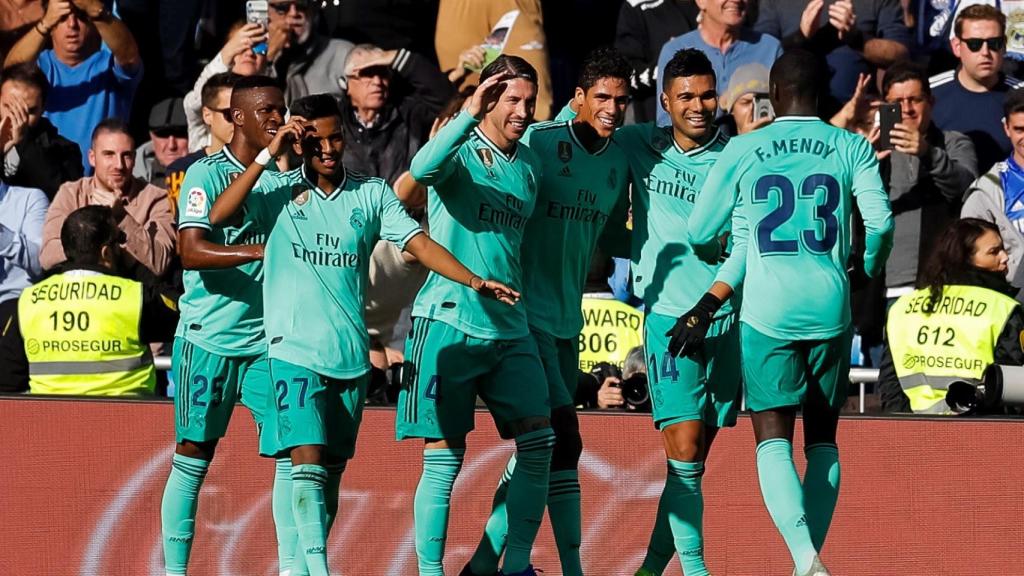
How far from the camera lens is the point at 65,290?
34.0 ft

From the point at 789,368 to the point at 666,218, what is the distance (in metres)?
1.09

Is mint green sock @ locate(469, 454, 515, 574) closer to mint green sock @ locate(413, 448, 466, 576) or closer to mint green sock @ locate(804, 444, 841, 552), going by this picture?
mint green sock @ locate(413, 448, 466, 576)

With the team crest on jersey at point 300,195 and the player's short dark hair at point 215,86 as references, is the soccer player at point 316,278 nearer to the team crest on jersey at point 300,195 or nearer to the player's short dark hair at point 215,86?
the team crest on jersey at point 300,195

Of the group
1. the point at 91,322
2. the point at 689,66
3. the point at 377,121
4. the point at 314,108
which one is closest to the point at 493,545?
the point at 314,108

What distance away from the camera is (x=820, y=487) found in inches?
317

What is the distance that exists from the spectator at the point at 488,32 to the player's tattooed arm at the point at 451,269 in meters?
4.32

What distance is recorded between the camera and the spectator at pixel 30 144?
12.6m

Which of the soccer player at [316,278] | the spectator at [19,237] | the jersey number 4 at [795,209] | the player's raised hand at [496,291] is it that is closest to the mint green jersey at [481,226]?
the soccer player at [316,278]

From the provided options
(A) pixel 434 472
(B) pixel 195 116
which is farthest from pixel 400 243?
(B) pixel 195 116

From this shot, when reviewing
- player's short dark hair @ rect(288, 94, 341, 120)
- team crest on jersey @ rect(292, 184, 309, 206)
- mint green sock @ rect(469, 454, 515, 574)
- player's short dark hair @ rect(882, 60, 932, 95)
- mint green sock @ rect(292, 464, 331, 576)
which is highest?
player's short dark hair @ rect(882, 60, 932, 95)

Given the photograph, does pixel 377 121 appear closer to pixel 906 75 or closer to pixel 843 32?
pixel 843 32

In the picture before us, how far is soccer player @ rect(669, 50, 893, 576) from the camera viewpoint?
7.77m

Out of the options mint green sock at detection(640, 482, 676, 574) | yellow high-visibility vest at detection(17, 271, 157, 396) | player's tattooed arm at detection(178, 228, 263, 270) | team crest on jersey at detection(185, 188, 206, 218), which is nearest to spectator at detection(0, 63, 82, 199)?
yellow high-visibility vest at detection(17, 271, 157, 396)

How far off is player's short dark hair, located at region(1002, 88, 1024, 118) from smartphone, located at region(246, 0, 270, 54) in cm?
527
